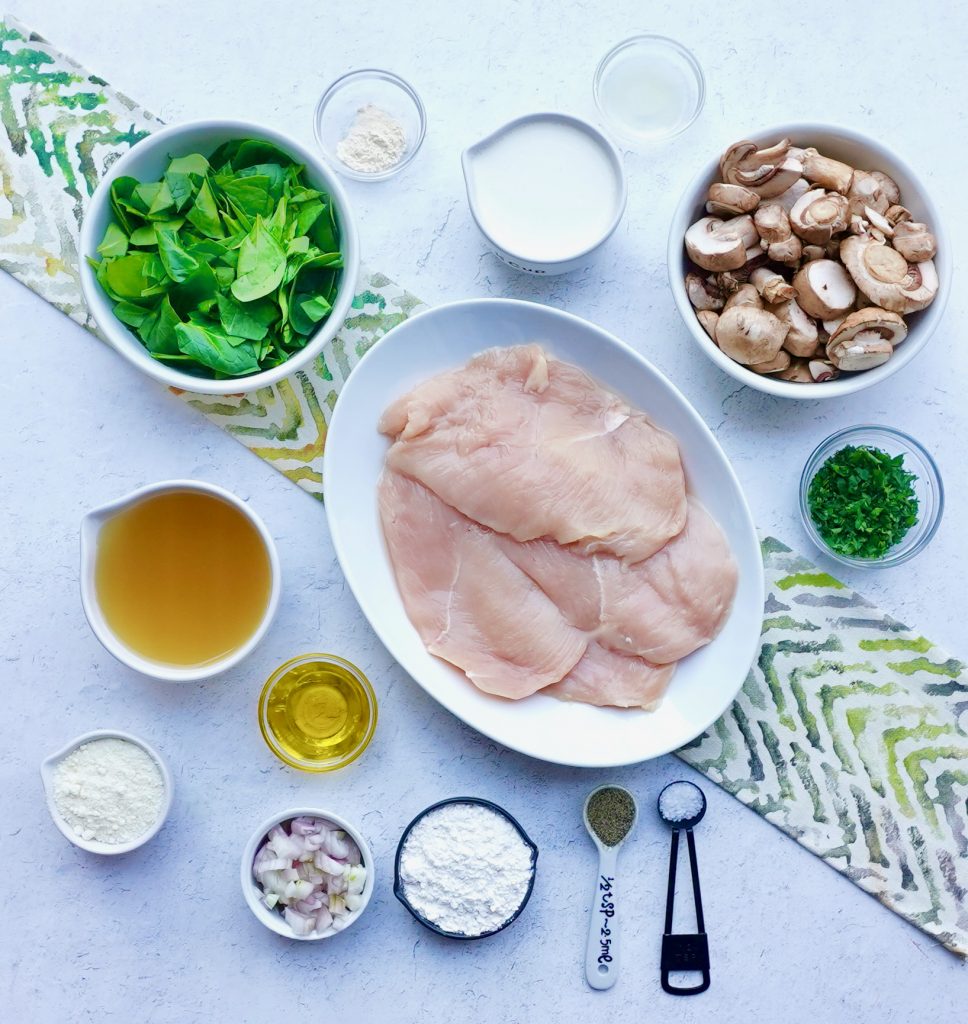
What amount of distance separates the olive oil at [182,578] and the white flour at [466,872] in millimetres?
487

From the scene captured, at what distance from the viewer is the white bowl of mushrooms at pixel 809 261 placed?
157 centimetres

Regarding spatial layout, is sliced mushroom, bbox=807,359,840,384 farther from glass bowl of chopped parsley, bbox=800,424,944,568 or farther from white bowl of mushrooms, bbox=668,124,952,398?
glass bowl of chopped parsley, bbox=800,424,944,568

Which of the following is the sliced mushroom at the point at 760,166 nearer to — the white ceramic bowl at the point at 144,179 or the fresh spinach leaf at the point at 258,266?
the white ceramic bowl at the point at 144,179

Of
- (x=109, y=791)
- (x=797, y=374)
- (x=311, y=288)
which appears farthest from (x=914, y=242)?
(x=109, y=791)

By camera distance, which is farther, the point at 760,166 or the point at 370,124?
the point at 370,124

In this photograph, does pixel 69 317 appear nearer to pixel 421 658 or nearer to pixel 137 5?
pixel 137 5

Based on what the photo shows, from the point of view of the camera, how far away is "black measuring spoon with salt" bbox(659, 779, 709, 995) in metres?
1.70

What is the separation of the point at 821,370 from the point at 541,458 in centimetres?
50

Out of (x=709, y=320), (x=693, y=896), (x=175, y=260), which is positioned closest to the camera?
(x=175, y=260)

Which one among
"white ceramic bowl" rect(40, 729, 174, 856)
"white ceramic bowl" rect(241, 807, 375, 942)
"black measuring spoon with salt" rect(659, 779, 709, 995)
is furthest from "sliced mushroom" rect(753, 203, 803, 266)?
"white ceramic bowl" rect(40, 729, 174, 856)

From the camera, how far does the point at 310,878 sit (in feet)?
5.39

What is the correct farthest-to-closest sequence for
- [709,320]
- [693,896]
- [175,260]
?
[693,896] → [709,320] → [175,260]

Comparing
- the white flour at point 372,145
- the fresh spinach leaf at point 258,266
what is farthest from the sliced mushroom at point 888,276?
the fresh spinach leaf at point 258,266

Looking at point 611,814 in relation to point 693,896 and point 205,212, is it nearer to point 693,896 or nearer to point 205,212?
point 693,896
